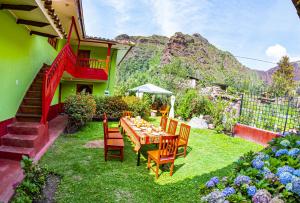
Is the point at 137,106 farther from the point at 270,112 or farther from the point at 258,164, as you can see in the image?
the point at 258,164

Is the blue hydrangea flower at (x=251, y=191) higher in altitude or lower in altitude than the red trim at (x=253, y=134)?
higher

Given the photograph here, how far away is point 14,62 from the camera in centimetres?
634

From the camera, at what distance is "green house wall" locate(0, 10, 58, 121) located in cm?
562

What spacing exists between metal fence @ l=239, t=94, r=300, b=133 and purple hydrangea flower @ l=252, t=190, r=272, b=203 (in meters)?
7.45

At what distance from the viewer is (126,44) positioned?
1363 centimetres

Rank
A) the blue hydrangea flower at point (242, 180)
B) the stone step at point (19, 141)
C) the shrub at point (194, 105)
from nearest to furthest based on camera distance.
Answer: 1. the blue hydrangea flower at point (242, 180)
2. the stone step at point (19, 141)
3. the shrub at point (194, 105)

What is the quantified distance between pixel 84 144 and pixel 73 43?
9689mm

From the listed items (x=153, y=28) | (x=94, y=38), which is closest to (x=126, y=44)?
(x=94, y=38)

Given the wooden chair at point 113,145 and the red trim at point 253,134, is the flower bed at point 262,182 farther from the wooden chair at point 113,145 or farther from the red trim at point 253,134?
the red trim at point 253,134

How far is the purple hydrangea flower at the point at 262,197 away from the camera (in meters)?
1.69

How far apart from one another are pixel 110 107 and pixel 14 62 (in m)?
6.05

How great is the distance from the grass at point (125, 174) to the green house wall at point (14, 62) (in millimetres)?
1831

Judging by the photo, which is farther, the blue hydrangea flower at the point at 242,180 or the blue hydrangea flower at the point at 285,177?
the blue hydrangea flower at the point at 242,180

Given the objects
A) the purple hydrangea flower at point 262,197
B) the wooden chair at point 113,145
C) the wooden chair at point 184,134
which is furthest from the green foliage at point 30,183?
the wooden chair at point 184,134
